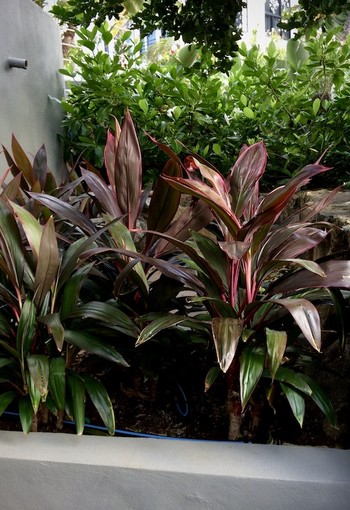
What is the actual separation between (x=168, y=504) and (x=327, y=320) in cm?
80

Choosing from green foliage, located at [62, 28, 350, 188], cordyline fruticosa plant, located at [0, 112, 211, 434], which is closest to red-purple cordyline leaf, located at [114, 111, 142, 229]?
cordyline fruticosa plant, located at [0, 112, 211, 434]

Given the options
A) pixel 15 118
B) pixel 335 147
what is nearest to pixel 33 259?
pixel 15 118

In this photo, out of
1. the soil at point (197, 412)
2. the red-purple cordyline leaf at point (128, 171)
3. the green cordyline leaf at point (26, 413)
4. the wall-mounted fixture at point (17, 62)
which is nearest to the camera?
the green cordyline leaf at point (26, 413)

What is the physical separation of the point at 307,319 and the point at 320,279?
0.49 feet

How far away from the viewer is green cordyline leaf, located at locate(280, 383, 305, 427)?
1160mm

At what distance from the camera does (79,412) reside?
4.00 feet

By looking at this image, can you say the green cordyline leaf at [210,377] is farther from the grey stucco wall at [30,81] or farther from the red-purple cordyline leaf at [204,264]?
the grey stucco wall at [30,81]

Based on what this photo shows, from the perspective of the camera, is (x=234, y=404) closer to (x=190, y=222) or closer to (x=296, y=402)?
(x=296, y=402)

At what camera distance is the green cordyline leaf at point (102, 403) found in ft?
4.03

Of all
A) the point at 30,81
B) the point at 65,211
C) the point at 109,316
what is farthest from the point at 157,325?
the point at 30,81

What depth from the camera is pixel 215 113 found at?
139 inches

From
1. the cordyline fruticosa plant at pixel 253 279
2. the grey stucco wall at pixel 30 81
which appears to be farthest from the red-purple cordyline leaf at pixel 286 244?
the grey stucco wall at pixel 30 81

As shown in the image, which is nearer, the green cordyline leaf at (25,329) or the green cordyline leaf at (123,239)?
Result: the green cordyline leaf at (25,329)

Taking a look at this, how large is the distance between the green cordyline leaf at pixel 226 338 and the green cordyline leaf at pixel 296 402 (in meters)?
0.20
